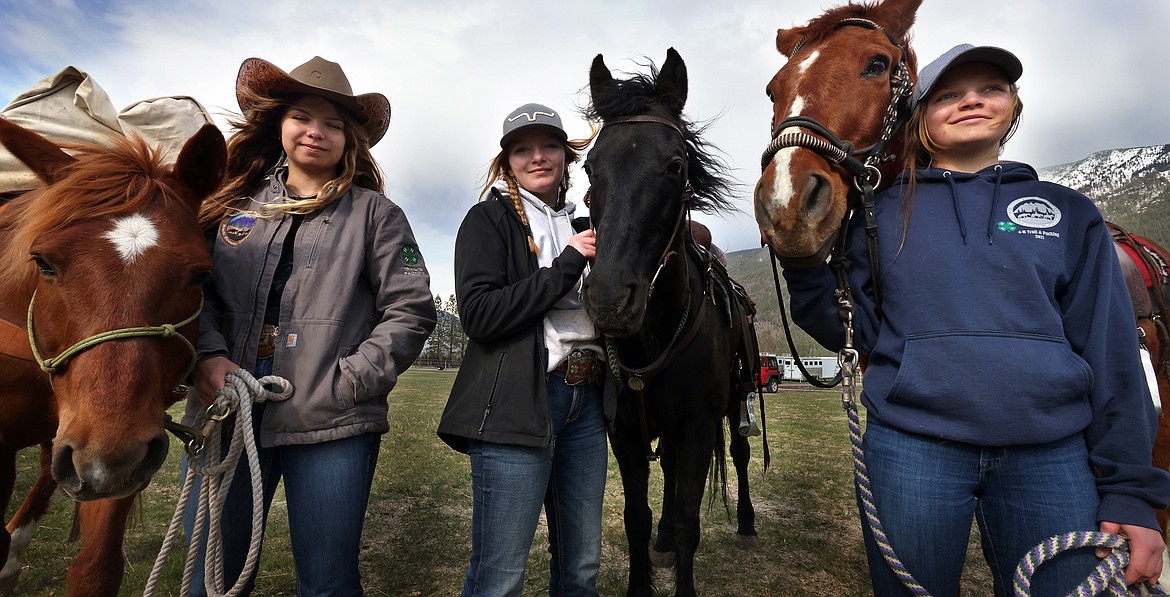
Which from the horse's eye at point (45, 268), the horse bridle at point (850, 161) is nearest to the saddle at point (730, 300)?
the horse bridle at point (850, 161)

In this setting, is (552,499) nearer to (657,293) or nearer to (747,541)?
(657,293)

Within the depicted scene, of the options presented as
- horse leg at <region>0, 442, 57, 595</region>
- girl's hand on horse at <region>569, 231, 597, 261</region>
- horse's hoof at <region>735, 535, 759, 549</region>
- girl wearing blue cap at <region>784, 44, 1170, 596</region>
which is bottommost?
horse's hoof at <region>735, 535, 759, 549</region>

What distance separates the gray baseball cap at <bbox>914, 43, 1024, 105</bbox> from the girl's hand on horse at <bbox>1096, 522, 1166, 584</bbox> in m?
1.33

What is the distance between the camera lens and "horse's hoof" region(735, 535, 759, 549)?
465cm

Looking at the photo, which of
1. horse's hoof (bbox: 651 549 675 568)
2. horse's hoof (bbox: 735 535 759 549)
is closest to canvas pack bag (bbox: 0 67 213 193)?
horse's hoof (bbox: 651 549 675 568)

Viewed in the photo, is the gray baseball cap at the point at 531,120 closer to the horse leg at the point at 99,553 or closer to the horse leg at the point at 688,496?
the horse leg at the point at 688,496

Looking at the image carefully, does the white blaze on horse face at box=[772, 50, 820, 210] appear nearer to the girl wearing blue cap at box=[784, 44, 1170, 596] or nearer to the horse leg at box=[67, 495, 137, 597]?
the girl wearing blue cap at box=[784, 44, 1170, 596]

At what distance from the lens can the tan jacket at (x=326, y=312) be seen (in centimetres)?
192

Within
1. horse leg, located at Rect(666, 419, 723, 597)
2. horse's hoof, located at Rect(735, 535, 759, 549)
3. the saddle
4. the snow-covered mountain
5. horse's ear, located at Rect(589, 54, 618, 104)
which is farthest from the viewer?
the snow-covered mountain

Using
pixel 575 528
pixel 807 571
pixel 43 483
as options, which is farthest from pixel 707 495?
pixel 43 483

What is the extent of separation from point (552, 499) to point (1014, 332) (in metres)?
1.73

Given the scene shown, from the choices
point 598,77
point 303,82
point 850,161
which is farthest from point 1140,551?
point 303,82

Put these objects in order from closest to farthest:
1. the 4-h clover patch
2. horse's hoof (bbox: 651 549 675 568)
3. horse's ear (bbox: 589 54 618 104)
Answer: the 4-h clover patch → horse's ear (bbox: 589 54 618 104) → horse's hoof (bbox: 651 549 675 568)

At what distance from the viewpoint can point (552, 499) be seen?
2312 millimetres
